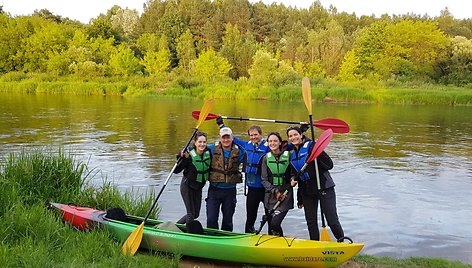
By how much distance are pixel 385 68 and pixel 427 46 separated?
179 inches

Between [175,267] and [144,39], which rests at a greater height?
[144,39]

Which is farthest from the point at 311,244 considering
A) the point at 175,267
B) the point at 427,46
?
the point at 427,46

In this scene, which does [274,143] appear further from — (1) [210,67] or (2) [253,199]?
(1) [210,67]

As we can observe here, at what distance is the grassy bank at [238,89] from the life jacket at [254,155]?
81.5 ft

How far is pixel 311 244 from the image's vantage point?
4.43m

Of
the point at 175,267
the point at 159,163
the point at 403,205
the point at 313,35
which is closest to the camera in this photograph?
the point at 175,267

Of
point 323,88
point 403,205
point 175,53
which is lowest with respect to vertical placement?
point 403,205

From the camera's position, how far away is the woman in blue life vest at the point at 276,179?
4.78 metres

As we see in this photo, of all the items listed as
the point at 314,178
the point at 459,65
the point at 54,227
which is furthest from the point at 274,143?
the point at 459,65

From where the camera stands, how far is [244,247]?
4500 millimetres

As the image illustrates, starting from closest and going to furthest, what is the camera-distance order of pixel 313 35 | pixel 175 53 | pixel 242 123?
pixel 242 123 → pixel 313 35 → pixel 175 53

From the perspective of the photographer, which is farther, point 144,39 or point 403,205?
point 144,39

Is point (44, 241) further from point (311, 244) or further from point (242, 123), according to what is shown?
point (242, 123)

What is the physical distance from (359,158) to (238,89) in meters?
20.8
